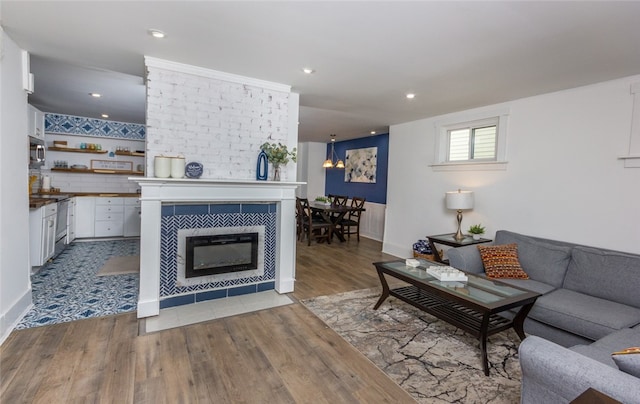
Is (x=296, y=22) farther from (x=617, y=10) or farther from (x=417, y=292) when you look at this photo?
(x=417, y=292)

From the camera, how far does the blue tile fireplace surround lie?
3146 millimetres

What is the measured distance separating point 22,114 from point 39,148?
2.51 meters

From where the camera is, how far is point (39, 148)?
15.9ft

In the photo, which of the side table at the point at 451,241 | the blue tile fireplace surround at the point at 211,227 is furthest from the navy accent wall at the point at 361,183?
the blue tile fireplace surround at the point at 211,227

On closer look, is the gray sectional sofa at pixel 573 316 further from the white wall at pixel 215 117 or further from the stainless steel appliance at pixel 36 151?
the stainless steel appliance at pixel 36 151

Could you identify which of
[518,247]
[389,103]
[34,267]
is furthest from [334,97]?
[34,267]

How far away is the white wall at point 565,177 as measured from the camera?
3.03m

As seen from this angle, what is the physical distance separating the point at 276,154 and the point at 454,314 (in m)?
Answer: 2.37

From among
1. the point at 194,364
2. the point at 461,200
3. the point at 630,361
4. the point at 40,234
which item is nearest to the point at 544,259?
the point at 461,200

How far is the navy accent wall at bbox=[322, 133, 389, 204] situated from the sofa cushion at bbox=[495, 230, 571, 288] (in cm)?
382

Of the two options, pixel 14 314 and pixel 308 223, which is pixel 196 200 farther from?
pixel 308 223

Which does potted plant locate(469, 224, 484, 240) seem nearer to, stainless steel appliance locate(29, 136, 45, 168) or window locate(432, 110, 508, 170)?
window locate(432, 110, 508, 170)

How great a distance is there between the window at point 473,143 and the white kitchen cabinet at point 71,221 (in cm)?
648

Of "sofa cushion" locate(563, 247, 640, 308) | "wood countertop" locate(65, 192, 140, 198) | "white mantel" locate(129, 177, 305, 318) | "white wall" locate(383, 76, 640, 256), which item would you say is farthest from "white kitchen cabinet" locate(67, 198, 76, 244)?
"sofa cushion" locate(563, 247, 640, 308)
